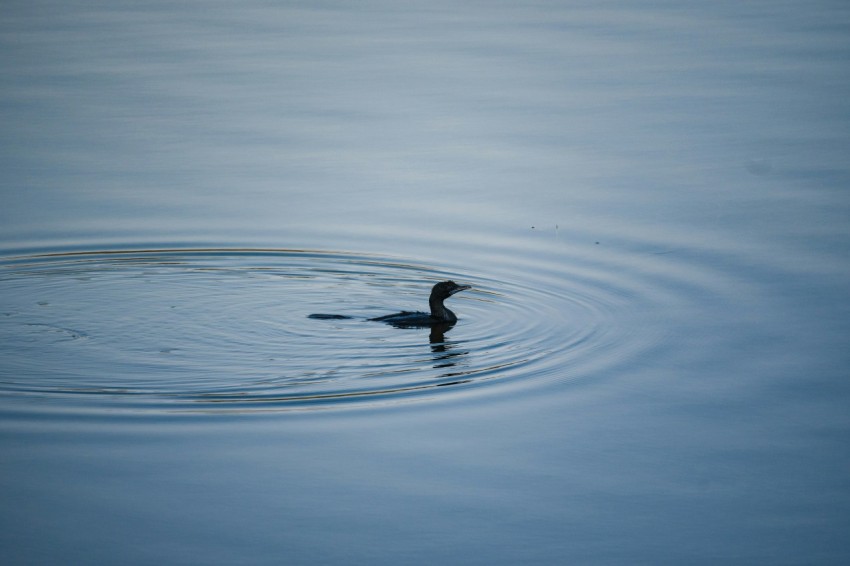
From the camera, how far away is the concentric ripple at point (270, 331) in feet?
35.6

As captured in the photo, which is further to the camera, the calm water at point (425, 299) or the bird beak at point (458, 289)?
the bird beak at point (458, 289)

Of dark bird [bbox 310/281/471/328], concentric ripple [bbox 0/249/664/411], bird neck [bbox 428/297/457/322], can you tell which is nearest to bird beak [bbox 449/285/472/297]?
dark bird [bbox 310/281/471/328]

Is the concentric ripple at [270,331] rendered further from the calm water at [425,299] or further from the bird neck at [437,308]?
the bird neck at [437,308]

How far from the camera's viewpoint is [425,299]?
13992 millimetres

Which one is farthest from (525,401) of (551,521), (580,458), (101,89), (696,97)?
(101,89)

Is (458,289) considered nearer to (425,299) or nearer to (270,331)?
(425,299)

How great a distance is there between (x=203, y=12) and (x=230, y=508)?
2412cm

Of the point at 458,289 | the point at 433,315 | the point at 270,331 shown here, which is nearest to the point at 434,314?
the point at 433,315

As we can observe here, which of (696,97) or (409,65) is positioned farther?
(409,65)

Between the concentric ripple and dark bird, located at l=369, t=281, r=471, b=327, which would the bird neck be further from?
the concentric ripple

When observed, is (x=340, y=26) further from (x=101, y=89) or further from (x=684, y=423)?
(x=684, y=423)

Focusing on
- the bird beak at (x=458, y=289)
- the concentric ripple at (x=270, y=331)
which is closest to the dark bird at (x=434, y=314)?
the bird beak at (x=458, y=289)

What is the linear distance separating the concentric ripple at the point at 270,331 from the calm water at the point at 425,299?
5 centimetres

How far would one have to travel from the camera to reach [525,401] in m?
10.6
